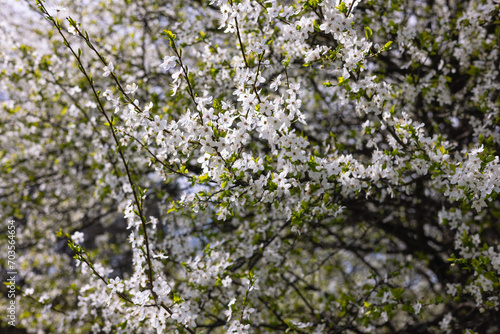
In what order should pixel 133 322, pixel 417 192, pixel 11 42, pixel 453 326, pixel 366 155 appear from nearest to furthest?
pixel 133 322
pixel 453 326
pixel 417 192
pixel 366 155
pixel 11 42

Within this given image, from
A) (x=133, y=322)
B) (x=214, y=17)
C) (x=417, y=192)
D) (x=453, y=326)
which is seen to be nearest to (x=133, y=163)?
(x=133, y=322)

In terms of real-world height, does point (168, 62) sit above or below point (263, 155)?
below

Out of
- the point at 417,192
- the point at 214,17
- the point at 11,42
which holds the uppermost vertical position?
the point at 214,17

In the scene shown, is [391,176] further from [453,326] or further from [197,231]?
[197,231]

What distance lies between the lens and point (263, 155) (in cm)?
434

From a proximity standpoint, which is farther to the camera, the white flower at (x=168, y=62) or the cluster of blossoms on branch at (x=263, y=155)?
the cluster of blossoms on branch at (x=263, y=155)

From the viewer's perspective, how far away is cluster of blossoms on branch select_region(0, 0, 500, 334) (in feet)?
9.13

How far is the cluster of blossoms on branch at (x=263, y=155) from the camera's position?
2783 millimetres

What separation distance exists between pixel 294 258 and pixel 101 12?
5490 mm

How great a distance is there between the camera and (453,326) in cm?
417

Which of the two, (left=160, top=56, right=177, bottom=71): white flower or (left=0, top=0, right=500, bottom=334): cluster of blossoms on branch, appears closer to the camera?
(left=160, top=56, right=177, bottom=71): white flower

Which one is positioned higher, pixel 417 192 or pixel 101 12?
pixel 101 12

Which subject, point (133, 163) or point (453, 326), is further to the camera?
point (133, 163)

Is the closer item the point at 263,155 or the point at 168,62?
the point at 168,62
